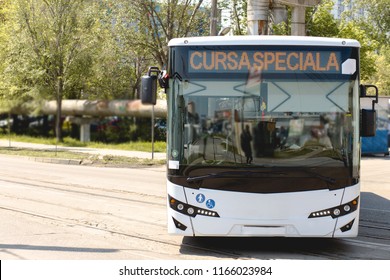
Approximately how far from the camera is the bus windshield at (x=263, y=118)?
28.1 feet

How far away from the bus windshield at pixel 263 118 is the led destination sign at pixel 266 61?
1cm

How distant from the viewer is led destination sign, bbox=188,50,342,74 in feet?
28.7

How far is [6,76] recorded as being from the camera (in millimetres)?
27828

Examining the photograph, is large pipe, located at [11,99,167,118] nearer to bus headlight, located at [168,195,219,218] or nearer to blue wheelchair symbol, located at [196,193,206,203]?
bus headlight, located at [168,195,219,218]

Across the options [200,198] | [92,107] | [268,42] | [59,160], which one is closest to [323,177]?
[200,198]

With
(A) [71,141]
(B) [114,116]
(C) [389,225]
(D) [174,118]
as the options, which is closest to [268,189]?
(D) [174,118]

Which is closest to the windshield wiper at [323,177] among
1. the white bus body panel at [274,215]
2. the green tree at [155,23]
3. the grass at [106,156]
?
the white bus body panel at [274,215]

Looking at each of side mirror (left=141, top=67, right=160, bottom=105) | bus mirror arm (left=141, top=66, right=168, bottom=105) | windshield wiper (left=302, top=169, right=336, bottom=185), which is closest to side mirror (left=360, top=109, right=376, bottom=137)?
windshield wiper (left=302, top=169, right=336, bottom=185)

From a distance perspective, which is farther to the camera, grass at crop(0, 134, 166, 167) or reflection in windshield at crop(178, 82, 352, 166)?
grass at crop(0, 134, 166, 167)

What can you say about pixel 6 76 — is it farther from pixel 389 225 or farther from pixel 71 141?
pixel 389 225

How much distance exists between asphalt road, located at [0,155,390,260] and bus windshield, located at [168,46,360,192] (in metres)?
0.97

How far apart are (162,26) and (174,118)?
22805 millimetres

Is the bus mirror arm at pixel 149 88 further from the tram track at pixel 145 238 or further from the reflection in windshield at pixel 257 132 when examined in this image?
the tram track at pixel 145 238

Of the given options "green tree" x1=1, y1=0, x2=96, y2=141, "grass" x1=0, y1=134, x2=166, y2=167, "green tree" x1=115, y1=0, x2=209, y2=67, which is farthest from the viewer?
"green tree" x1=115, y1=0, x2=209, y2=67
